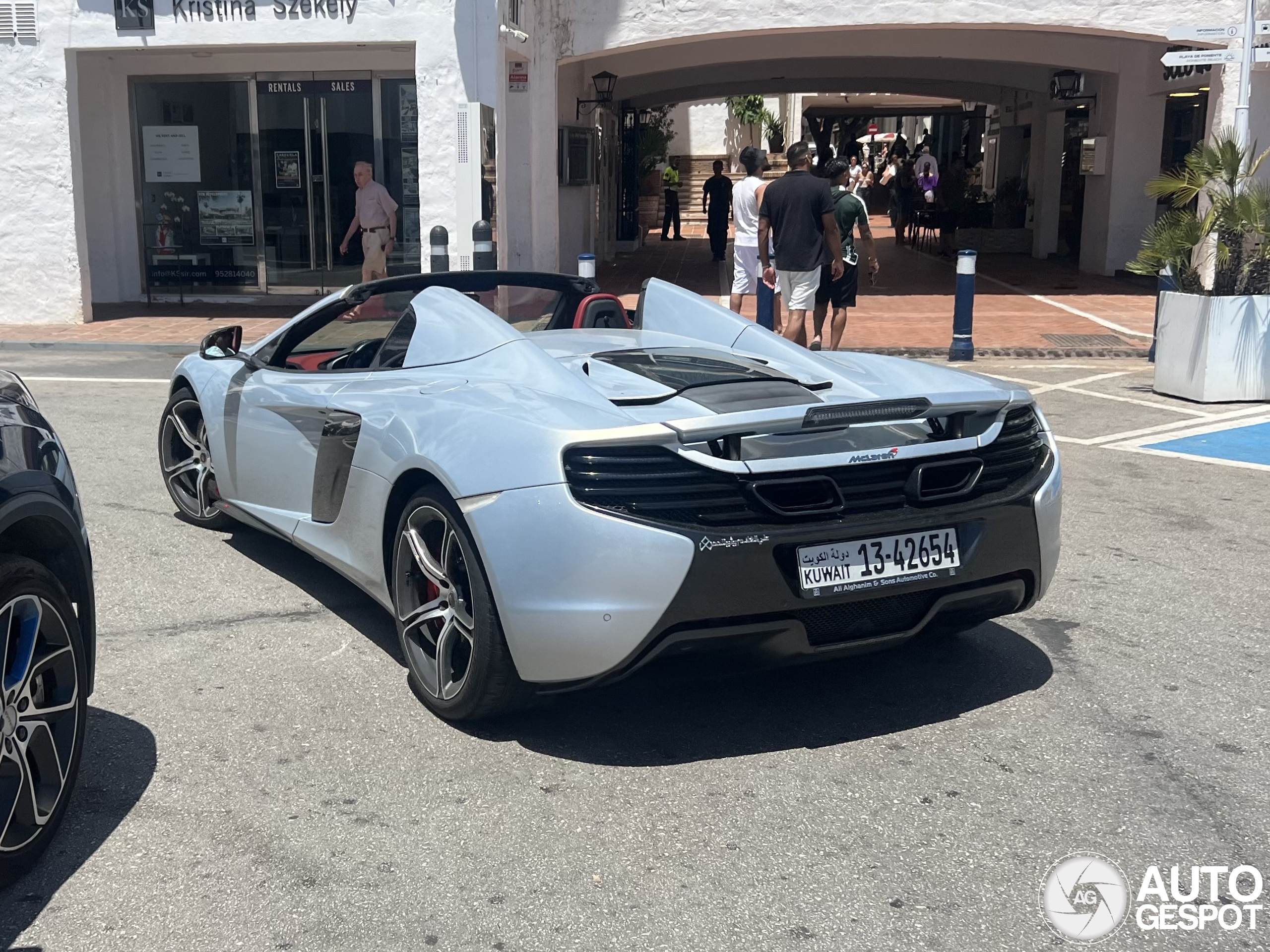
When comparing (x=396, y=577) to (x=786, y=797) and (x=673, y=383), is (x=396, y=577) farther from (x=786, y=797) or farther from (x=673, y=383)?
(x=786, y=797)

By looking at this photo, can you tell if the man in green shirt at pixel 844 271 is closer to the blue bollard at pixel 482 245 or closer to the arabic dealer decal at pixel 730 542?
the blue bollard at pixel 482 245

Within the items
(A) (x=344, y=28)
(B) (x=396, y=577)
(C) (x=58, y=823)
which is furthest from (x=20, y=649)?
(A) (x=344, y=28)

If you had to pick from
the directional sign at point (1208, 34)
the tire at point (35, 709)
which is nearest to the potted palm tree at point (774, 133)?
the directional sign at point (1208, 34)

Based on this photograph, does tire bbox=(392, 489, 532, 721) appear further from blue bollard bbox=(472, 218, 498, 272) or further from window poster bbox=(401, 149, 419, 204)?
window poster bbox=(401, 149, 419, 204)

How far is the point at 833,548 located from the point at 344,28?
13.4 metres

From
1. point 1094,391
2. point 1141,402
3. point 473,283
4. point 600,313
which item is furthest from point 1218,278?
point 473,283

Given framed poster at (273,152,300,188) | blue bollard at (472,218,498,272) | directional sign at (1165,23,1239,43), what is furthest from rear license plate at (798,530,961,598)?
framed poster at (273,152,300,188)

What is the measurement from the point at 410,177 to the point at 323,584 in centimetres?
1260

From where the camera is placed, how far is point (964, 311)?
12664 mm

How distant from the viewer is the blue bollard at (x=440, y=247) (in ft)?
47.0

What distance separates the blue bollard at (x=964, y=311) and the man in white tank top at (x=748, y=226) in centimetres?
168

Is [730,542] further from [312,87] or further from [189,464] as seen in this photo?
[312,87]

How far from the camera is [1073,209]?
24.5 metres

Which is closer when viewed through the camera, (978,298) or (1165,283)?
(1165,283)
